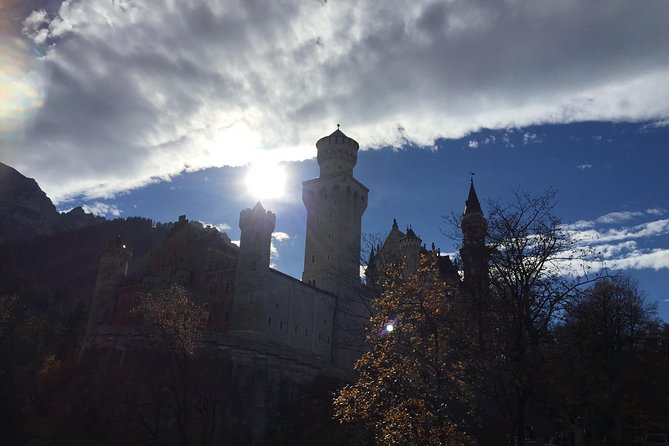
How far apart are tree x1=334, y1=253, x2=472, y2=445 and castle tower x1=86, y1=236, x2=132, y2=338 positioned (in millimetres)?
48897

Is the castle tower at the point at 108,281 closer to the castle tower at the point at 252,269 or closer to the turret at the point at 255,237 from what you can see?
the castle tower at the point at 252,269

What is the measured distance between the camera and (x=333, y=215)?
67312 mm

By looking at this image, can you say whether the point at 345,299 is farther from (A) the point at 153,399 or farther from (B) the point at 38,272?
(B) the point at 38,272

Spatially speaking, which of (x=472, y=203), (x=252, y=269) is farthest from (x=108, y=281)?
(x=472, y=203)

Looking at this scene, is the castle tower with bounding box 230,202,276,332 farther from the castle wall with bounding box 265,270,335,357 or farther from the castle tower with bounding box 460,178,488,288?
the castle tower with bounding box 460,178,488,288

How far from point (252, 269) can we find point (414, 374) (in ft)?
130

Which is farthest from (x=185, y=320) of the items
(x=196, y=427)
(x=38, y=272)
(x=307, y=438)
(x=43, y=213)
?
(x=43, y=213)

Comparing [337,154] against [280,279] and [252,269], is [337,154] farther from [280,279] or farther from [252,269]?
[252,269]

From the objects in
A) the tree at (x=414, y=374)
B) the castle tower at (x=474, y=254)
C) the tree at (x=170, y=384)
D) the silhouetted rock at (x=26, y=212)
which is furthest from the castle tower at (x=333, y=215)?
the silhouetted rock at (x=26, y=212)

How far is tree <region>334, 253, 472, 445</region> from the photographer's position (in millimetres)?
14805

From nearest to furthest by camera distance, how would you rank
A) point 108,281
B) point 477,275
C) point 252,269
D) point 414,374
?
point 414,374
point 477,275
point 252,269
point 108,281

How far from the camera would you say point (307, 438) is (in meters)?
37.8

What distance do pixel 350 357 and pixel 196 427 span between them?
24.2 metres

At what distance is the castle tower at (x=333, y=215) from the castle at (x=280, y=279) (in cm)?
13
